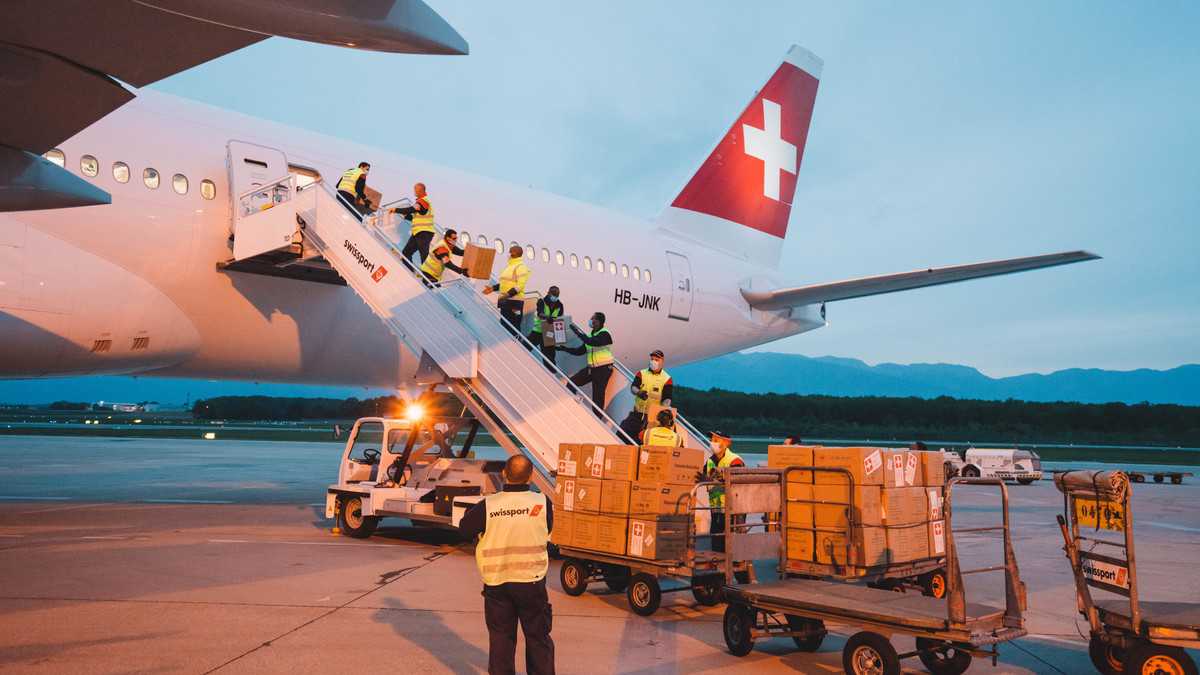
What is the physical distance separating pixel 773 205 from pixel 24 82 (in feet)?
70.6

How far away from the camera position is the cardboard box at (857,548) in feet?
23.4

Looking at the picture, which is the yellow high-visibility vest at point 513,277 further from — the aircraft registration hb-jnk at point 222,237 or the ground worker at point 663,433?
the ground worker at point 663,433

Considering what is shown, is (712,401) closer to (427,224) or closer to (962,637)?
(427,224)

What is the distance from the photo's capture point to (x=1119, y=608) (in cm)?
573

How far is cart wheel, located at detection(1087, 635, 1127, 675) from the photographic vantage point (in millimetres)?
5855

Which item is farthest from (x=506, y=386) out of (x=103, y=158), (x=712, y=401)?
(x=712, y=401)

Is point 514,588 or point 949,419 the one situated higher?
point 949,419

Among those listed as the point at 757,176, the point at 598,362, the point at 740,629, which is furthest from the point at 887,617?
the point at 757,176

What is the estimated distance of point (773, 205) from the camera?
984 inches

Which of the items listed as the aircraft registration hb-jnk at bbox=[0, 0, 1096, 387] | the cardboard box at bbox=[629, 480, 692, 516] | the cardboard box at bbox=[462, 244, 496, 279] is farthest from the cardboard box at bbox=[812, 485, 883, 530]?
the cardboard box at bbox=[462, 244, 496, 279]

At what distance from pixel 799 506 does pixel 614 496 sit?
5.76 feet

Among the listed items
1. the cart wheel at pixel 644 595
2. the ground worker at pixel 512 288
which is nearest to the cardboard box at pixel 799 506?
the cart wheel at pixel 644 595

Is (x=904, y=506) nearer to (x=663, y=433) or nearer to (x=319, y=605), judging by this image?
(x=663, y=433)

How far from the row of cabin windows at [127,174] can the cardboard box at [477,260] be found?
3.79m
